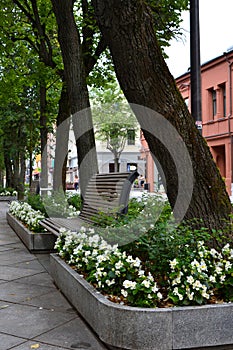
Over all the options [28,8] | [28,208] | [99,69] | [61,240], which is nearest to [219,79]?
[99,69]

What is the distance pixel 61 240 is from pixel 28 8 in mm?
10889

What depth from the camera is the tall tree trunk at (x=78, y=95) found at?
10734 mm

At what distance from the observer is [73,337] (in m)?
4.35

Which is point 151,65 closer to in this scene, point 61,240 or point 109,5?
point 109,5

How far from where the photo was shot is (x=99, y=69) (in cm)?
1742

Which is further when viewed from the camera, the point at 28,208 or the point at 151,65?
the point at 28,208

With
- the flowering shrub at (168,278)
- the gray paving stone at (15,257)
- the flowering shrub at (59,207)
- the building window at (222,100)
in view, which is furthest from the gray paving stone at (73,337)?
the building window at (222,100)

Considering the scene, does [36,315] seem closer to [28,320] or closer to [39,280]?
[28,320]

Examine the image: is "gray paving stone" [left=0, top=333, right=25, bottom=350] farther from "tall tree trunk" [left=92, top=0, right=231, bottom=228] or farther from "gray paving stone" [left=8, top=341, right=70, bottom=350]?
"tall tree trunk" [left=92, top=0, right=231, bottom=228]

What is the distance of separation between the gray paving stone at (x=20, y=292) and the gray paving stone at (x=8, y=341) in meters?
1.23

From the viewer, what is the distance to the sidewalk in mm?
4219

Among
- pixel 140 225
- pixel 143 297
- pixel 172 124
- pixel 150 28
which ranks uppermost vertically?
pixel 150 28

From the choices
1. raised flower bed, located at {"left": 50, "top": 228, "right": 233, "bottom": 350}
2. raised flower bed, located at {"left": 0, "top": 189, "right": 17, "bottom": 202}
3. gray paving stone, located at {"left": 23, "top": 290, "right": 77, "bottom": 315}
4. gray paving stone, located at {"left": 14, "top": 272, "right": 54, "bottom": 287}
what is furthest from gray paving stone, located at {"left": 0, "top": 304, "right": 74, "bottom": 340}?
raised flower bed, located at {"left": 0, "top": 189, "right": 17, "bottom": 202}

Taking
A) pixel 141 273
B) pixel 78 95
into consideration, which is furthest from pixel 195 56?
pixel 141 273
